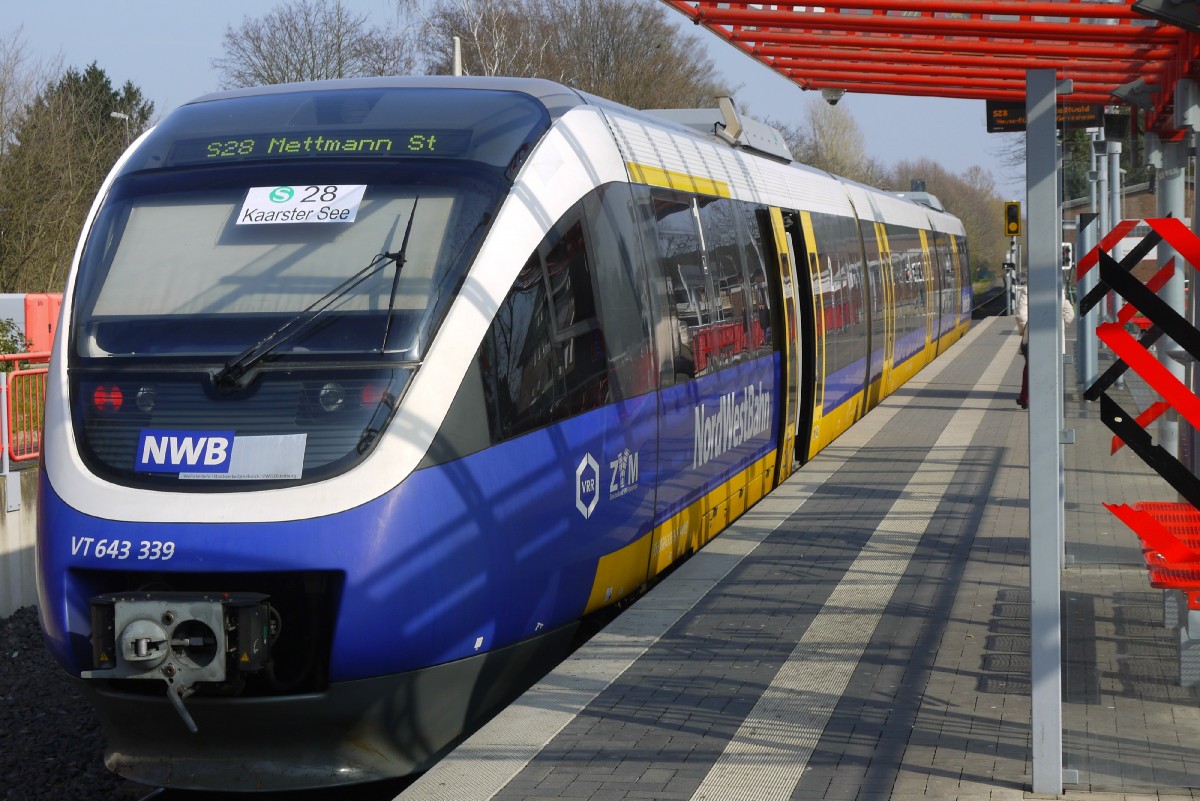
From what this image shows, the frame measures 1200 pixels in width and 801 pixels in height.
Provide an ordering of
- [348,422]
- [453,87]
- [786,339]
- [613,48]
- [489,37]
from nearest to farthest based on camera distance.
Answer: [348,422], [453,87], [786,339], [489,37], [613,48]

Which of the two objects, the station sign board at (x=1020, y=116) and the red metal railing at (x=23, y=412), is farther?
the red metal railing at (x=23, y=412)

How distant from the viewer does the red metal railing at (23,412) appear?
1323 cm

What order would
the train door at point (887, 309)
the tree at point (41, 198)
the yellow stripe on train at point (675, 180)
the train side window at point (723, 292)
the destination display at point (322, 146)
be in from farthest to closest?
1. the tree at point (41, 198)
2. the train door at point (887, 309)
3. the train side window at point (723, 292)
4. the yellow stripe on train at point (675, 180)
5. the destination display at point (322, 146)

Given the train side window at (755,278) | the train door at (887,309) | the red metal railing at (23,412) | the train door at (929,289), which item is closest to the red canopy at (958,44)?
the train side window at (755,278)

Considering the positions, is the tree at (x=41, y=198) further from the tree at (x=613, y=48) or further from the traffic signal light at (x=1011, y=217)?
the tree at (x=613, y=48)

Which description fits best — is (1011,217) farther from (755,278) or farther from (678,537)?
(678,537)

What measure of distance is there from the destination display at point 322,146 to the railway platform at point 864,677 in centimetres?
251

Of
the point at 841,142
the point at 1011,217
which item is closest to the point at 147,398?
the point at 1011,217

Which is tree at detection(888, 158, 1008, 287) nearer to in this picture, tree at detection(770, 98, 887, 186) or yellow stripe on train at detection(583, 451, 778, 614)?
tree at detection(770, 98, 887, 186)

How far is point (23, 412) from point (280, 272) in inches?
316

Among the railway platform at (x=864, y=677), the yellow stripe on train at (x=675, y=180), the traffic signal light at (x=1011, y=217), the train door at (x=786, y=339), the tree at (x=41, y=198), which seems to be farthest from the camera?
the tree at (x=41, y=198)

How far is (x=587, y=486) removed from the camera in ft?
23.6

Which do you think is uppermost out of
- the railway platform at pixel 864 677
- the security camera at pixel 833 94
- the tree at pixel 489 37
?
the tree at pixel 489 37

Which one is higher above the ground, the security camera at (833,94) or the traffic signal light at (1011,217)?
the security camera at (833,94)
